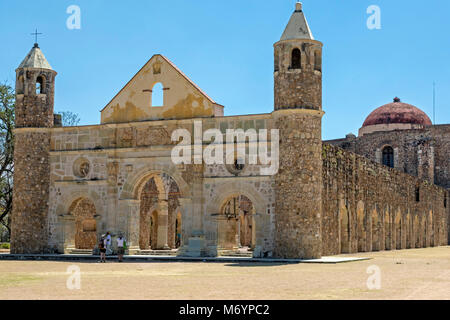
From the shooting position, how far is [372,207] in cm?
3444

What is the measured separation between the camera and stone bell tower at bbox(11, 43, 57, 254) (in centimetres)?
2830

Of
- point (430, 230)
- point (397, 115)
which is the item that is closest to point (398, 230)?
point (430, 230)

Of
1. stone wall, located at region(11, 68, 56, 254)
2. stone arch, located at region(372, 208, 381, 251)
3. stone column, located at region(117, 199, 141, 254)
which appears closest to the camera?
stone column, located at region(117, 199, 141, 254)

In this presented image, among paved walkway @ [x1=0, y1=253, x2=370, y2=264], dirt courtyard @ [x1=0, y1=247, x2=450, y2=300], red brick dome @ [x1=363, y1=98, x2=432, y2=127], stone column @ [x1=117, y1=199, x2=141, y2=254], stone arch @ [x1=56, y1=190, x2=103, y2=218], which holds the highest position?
red brick dome @ [x1=363, y1=98, x2=432, y2=127]

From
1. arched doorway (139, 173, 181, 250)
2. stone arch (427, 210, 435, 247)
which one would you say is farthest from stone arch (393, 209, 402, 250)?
arched doorway (139, 173, 181, 250)

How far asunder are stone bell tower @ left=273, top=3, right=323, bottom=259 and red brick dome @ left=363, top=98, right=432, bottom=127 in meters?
31.0

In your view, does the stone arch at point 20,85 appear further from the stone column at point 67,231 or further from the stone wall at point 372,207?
the stone wall at point 372,207

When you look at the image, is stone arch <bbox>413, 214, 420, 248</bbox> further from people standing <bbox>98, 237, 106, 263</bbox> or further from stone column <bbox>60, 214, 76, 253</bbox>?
people standing <bbox>98, 237, 106, 263</bbox>

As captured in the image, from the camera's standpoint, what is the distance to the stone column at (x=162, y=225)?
1298 inches

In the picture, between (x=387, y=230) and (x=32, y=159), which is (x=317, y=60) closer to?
(x=32, y=159)

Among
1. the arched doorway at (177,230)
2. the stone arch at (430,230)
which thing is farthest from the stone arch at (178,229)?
the stone arch at (430,230)

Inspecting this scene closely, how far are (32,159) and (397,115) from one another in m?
34.4
